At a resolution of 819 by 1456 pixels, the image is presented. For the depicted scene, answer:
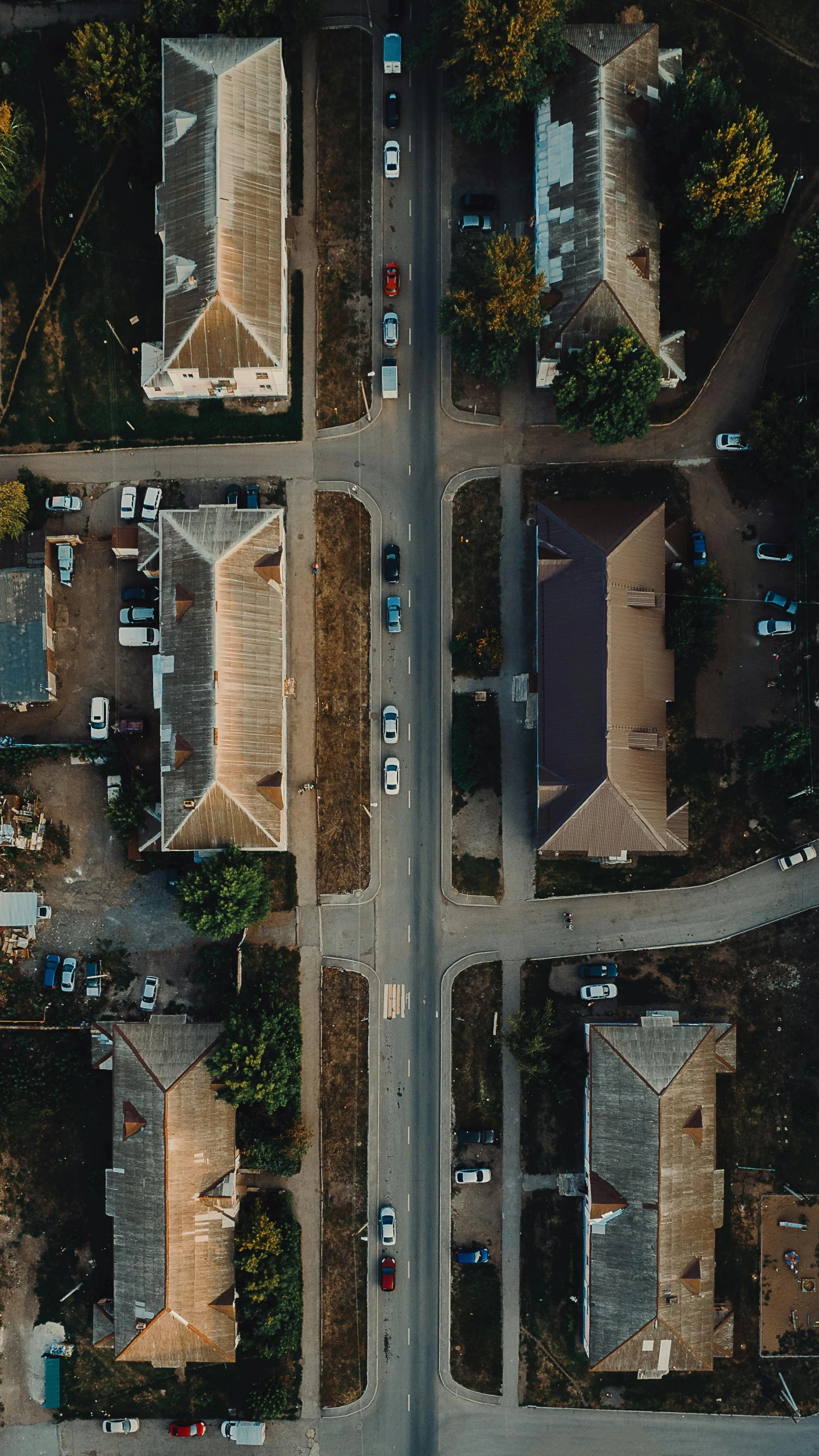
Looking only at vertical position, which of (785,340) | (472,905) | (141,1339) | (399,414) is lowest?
(141,1339)

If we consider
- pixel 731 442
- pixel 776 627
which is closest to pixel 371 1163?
pixel 776 627

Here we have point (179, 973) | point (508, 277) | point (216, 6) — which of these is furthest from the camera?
point (179, 973)

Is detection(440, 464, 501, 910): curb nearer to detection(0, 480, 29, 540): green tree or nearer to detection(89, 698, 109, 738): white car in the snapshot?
detection(89, 698, 109, 738): white car

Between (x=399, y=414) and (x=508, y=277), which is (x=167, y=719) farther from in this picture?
(x=508, y=277)

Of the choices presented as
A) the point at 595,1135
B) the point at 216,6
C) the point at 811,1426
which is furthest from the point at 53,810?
the point at 811,1426

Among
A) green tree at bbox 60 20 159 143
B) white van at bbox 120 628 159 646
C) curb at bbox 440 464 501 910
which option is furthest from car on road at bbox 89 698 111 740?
green tree at bbox 60 20 159 143

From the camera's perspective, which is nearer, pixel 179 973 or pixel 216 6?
pixel 216 6

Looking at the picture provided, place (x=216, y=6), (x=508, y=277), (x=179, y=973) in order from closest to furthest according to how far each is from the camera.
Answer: (x=508, y=277) → (x=216, y=6) → (x=179, y=973)

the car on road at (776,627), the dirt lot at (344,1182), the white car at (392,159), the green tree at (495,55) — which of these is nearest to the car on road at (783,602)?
the car on road at (776,627)

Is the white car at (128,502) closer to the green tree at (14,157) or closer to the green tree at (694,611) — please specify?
the green tree at (14,157)
